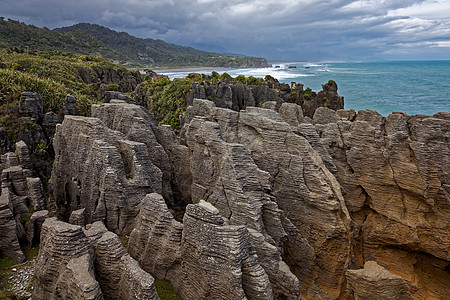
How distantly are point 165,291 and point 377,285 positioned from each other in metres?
10.8

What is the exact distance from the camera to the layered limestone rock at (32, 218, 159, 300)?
9.50 m

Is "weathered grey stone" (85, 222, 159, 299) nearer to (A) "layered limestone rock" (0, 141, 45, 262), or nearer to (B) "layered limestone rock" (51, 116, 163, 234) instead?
(B) "layered limestone rock" (51, 116, 163, 234)

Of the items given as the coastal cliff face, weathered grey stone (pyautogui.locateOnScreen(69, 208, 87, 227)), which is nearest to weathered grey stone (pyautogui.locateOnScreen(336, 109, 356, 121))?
the coastal cliff face

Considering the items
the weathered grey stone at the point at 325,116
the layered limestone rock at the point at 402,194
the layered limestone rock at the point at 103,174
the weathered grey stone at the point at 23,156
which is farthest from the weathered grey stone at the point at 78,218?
the weathered grey stone at the point at 325,116

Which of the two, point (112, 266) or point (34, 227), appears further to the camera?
point (34, 227)

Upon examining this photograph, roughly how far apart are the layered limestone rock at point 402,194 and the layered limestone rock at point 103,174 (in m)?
13.9

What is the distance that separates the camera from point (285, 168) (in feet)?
57.5

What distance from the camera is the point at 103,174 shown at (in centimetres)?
1599

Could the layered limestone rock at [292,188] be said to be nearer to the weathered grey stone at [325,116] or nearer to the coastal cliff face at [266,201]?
the coastal cliff face at [266,201]

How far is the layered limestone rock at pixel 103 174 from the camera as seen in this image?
1595 centimetres

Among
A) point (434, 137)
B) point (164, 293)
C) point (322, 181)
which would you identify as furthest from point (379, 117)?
point (164, 293)

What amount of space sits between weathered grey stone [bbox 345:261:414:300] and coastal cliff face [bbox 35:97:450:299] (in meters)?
0.06

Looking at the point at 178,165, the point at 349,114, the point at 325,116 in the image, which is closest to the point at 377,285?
the point at 178,165

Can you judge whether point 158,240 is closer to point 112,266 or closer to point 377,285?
point 112,266
